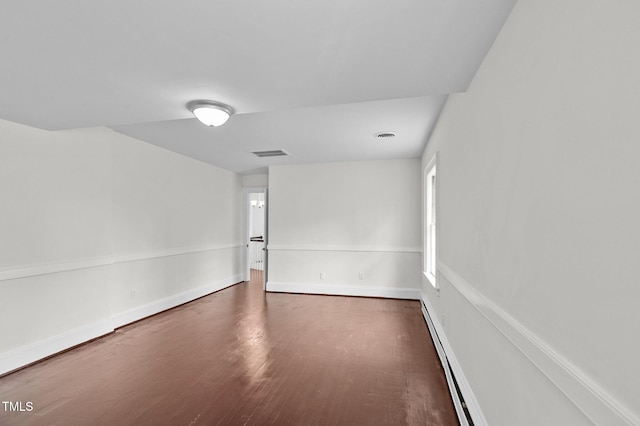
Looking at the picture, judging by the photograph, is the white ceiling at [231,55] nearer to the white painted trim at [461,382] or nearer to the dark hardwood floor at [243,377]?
the white painted trim at [461,382]

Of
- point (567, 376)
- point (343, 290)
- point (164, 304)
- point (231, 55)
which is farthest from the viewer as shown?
point (343, 290)

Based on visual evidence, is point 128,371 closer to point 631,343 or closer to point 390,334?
point 390,334

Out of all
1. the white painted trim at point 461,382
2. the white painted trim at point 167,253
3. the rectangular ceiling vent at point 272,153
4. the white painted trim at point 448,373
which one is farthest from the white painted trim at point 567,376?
the white painted trim at point 167,253

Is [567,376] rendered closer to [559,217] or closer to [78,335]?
[559,217]

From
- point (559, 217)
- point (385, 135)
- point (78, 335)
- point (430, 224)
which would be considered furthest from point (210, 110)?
point (430, 224)

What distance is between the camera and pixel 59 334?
11.3ft

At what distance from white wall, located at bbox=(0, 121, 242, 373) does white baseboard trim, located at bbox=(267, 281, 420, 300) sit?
5.55ft

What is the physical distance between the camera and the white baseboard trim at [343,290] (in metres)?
5.93

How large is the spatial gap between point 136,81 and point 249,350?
2.83 meters

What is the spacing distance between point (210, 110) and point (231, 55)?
872 mm

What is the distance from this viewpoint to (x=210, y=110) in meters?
2.72

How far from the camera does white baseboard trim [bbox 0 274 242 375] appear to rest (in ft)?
10.0

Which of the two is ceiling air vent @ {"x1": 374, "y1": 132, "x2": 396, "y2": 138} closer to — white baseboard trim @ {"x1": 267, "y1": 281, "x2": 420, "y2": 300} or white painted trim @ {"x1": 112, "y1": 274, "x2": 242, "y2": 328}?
white baseboard trim @ {"x1": 267, "y1": 281, "x2": 420, "y2": 300}

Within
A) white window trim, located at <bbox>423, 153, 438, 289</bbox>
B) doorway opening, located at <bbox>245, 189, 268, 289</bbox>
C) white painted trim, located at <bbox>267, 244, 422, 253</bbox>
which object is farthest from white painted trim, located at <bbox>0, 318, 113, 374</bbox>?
white window trim, located at <bbox>423, 153, 438, 289</bbox>
